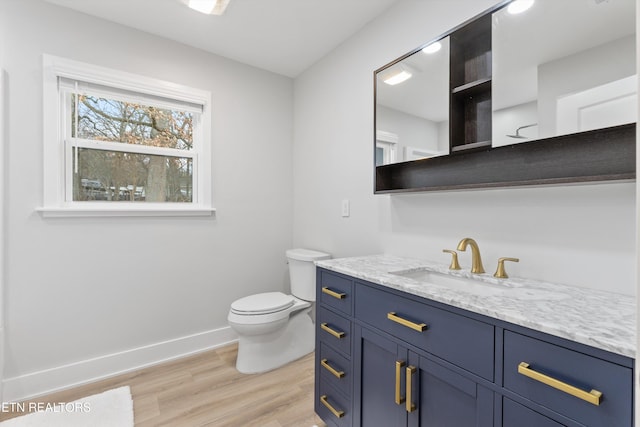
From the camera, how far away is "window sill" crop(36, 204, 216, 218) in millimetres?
1911

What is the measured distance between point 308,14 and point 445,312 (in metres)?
1.98

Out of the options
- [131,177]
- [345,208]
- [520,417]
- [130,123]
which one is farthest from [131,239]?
[520,417]

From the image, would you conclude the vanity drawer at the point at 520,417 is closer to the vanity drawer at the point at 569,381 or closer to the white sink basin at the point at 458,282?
the vanity drawer at the point at 569,381

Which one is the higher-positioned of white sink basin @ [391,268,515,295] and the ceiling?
the ceiling

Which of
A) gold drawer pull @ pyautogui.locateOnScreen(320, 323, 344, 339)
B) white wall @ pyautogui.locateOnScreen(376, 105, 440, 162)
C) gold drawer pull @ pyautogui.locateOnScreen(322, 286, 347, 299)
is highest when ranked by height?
white wall @ pyautogui.locateOnScreen(376, 105, 440, 162)

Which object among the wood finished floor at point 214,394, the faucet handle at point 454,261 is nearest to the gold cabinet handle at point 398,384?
the faucet handle at point 454,261

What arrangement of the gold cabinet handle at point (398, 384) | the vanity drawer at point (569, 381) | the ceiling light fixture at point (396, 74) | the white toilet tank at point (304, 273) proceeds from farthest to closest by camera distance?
1. the white toilet tank at point (304, 273)
2. the ceiling light fixture at point (396, 74)
3. the gold cabinet handle at point (398, 384)
4. the vanity drawer at point (569, 381)

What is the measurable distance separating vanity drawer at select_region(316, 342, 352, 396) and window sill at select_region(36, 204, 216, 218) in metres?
1.47

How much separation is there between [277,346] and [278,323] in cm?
24

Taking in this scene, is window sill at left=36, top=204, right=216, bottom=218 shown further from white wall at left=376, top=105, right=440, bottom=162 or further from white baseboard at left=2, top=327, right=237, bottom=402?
white wall at left=376, top=105, right=440, bottom=162

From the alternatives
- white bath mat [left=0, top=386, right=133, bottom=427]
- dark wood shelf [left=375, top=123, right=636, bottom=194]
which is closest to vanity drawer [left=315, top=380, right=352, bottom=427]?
white bath mat [left=0, top=386, right=133, bottom=427]

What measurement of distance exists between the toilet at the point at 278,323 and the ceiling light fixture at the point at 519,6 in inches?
70.5

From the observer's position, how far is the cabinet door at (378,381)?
3.79ft

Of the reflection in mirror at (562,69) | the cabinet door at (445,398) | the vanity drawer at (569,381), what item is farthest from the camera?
the reflection in mirror at (562,69)
